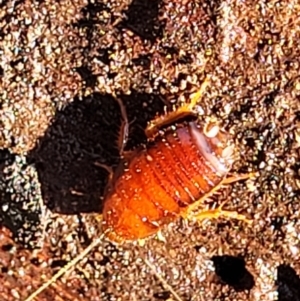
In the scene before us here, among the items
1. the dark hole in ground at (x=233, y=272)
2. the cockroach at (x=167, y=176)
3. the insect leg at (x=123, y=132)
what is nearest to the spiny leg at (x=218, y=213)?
the cockroach at (x=167, y=176)

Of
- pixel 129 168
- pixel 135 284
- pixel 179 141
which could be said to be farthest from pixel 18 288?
pixel 179 141

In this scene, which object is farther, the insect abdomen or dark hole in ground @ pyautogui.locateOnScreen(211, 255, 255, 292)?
dark hole in ground @ pyautogui.locateOnScreen(211, 255, 255, 292)

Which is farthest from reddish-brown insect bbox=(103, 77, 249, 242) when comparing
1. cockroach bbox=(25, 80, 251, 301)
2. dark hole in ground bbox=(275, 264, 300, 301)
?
dark hole in ground bbox=(275, 264, 300, 301)

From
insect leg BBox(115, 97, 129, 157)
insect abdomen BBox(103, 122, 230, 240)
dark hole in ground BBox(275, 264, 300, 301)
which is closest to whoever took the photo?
insect abdomen BBox(103, 122, 230, 240)

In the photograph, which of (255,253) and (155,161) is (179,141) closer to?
(155,161)

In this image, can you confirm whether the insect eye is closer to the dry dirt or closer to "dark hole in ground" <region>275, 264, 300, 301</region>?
the dry dirt

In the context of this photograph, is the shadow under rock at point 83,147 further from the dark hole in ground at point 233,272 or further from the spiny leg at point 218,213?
the dark hole in ground at point 233,272

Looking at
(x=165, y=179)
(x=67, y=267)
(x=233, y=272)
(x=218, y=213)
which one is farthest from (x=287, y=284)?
(x=67, y=267)

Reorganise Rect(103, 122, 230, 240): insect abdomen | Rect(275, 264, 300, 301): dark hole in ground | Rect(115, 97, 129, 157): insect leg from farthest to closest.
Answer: Rect(275, 264, 300, 301): dark hole in ground < Rect(115, 97, 129, 157): insect leg < Rect(103, 122, 230, 240): insect abdomen
